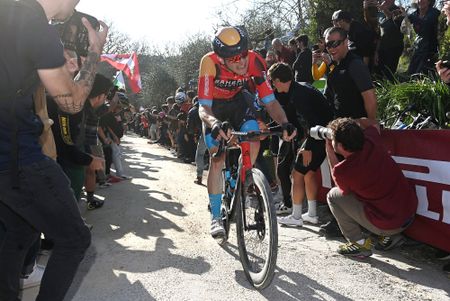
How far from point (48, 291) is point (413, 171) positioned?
10.6ft

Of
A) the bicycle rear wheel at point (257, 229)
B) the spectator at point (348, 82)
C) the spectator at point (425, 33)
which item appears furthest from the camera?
the spectator at point (425, 33)

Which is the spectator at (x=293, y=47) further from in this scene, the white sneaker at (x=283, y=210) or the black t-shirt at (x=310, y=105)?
the white sneaker at (x=283, y=210)

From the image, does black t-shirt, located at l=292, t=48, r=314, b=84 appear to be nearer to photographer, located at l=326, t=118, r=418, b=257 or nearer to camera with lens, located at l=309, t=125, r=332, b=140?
camera with lens, located at l=309, t=125, r=332, b=140

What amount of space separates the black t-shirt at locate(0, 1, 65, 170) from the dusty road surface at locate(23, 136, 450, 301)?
1.65 metres

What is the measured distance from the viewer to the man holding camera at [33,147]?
189cm

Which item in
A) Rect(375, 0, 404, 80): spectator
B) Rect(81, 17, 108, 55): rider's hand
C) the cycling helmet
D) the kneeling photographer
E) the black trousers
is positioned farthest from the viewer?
Rect(375, 0, 404, 80): spectator

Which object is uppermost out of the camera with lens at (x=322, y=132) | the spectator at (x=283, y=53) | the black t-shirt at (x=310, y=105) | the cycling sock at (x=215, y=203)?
the spectator at (x=283, y=53)

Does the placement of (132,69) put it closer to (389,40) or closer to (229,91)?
(389,40)

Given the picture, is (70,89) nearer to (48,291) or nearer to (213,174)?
(48,291)

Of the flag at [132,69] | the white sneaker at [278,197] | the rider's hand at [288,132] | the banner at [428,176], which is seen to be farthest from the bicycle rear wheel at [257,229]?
the flag at [132,69]

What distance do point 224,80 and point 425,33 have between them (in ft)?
13.1

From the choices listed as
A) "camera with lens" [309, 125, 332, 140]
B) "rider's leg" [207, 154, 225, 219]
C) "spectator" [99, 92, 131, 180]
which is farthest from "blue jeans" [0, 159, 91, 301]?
"spectator" [99, 92, 131, 180]

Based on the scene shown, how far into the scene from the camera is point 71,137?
4133 mm

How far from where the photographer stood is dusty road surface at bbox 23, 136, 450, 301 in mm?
3234
